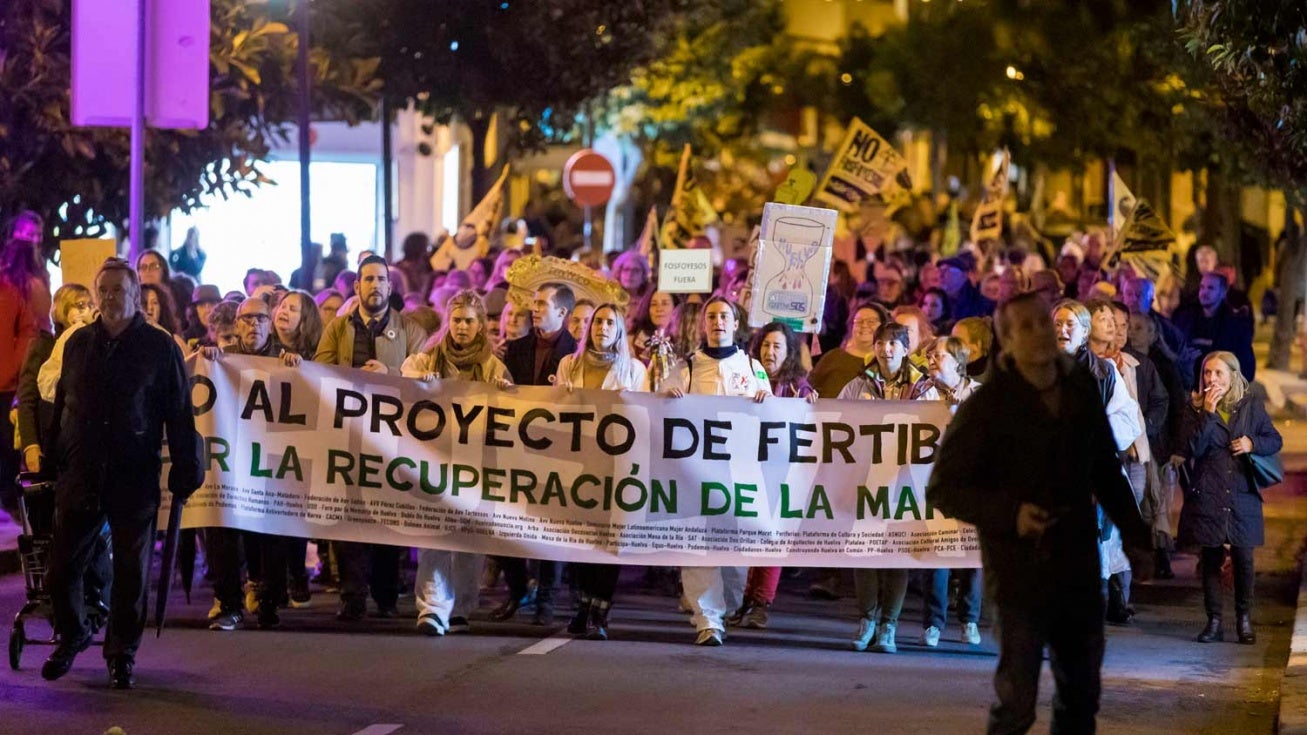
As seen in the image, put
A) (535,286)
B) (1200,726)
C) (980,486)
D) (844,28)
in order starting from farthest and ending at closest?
(844,28) < (535,286) < (1200,726) < (980,486)

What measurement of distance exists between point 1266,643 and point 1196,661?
861mm

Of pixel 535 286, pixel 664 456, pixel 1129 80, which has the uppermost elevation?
pixel 1129 80

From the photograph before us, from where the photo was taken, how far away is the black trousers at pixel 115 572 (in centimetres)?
948

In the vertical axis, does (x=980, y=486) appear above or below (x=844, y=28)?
below

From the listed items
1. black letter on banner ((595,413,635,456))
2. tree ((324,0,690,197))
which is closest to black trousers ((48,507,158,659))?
black letter on banner ((595,413,635,456))

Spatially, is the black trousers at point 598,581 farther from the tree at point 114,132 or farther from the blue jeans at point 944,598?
the tree at point 114,132

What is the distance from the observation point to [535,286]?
13.0 m

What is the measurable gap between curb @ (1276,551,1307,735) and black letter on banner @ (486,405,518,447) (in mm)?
4159

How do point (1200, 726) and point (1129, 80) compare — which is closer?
point (1200, 726)

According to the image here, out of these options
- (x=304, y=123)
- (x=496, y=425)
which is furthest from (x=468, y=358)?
(x=304, y=123)

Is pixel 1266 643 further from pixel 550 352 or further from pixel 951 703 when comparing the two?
pixel 550 352

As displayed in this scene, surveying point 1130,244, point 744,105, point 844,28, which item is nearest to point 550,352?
point 1130,244

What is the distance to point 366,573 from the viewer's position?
11758mm

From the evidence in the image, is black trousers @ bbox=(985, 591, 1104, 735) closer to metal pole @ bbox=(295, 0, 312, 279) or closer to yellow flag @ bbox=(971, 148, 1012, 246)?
metal pole @ bbox=(295, 0, 312, 279)
